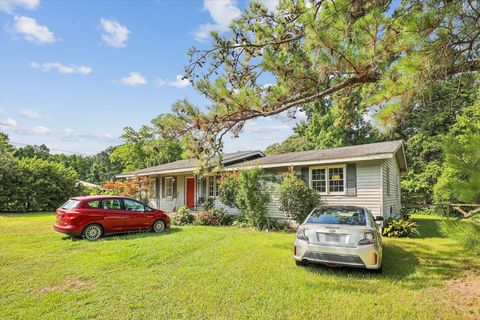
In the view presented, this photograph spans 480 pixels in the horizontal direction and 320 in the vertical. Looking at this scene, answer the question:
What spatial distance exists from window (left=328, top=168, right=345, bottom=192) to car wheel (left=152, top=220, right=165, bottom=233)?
7.19 m

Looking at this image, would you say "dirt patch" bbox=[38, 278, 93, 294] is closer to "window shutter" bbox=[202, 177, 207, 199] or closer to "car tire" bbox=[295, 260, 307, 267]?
"car tire" bbox=[295, 260, 307, 267]

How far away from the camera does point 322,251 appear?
5633 millimetres

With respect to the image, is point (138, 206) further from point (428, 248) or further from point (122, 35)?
point (428, 248)

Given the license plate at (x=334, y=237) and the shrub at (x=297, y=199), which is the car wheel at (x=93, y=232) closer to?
the shrub at (x=297, y=199)

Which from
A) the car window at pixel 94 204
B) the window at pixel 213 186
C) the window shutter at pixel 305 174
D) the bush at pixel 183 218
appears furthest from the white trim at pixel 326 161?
the car window at pixel 94 204

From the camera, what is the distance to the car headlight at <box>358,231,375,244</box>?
5.45 meters

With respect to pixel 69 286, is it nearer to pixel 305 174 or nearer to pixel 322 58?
pixel 322 58

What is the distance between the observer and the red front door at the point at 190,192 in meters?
18.1

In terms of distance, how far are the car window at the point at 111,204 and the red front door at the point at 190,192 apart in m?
7.87

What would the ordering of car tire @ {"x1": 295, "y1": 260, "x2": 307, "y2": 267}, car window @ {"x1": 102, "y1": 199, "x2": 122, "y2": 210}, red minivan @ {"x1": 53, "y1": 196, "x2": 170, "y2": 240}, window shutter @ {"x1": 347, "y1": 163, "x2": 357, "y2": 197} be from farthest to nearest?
window shutter @ {"x1": 347, "y1": 163, "x2": 357, "y2": 197} → car window @ {"x1": 102, "y1": 199, "x2": 122, "y2": 210} → red minivan @ {"x1": 53, "y1": 196, "x2": 170, "y2": 240} → car tire @ {"x1": 295, "y1": 260, "x2": 307, "y2": 267}

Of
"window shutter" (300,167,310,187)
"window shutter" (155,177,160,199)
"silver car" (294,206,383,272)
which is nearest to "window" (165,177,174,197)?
"window shutter" (155,177,160,199)

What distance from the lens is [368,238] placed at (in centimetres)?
548

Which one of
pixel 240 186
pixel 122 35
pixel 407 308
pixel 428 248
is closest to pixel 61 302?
pixel 407 308

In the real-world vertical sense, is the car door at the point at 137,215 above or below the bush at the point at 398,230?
above
